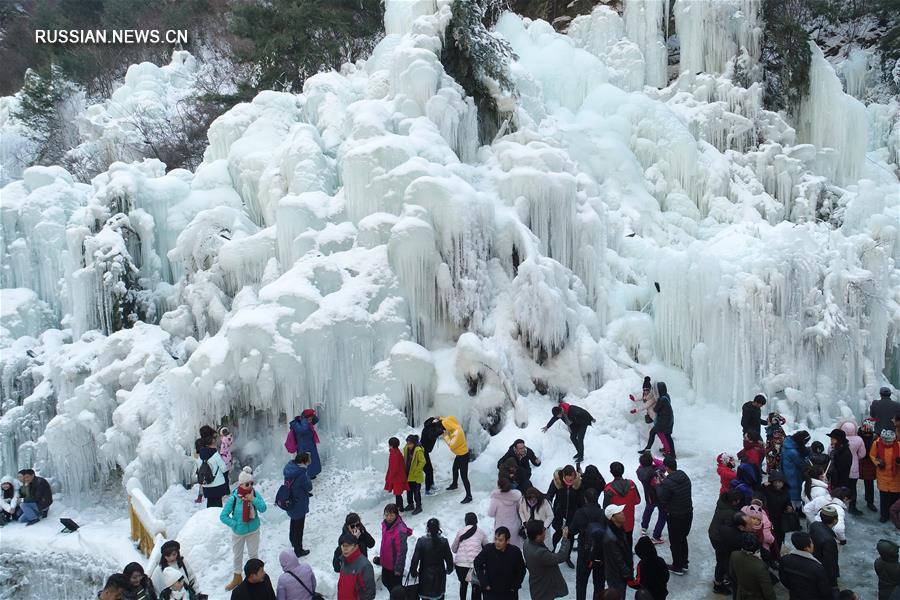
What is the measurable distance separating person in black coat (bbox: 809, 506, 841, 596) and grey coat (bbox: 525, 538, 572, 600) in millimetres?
2386

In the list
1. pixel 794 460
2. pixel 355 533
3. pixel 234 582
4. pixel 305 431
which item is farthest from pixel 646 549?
pixel 305 431

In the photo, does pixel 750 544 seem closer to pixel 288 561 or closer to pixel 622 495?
pixel 622 495

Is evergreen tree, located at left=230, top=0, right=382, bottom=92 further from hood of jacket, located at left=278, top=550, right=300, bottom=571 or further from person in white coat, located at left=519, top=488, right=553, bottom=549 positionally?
hood of jacket, located at left=278, top=550, right=300, bottom=571

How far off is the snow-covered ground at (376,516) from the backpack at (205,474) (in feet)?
1.67

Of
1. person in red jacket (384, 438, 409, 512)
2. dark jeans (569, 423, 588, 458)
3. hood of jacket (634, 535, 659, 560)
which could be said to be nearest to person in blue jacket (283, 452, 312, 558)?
person in red jacket (384, 438, 409, 512)

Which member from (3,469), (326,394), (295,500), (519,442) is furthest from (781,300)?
(3,469)

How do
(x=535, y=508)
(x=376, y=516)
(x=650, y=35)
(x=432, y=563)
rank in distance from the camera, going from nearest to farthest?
(x=432, y=563), (x=535, y=508), (x=376, y=516), (x=650, y=35)

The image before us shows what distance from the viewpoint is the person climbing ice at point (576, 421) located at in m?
9.36

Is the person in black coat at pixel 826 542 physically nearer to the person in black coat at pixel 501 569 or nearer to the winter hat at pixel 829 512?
the winter hat at pixel 829 512

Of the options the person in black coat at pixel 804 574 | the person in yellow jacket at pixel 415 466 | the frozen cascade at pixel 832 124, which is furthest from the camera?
the frozen cascade at pixel 832 124

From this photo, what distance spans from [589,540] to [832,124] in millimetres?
15749

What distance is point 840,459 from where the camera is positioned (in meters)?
8.02

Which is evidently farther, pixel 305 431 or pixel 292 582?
pixel 305 431

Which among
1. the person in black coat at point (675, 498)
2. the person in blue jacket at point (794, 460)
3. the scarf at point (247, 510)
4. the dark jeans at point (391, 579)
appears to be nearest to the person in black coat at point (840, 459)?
the person in blue jacket at point (794, 460)
